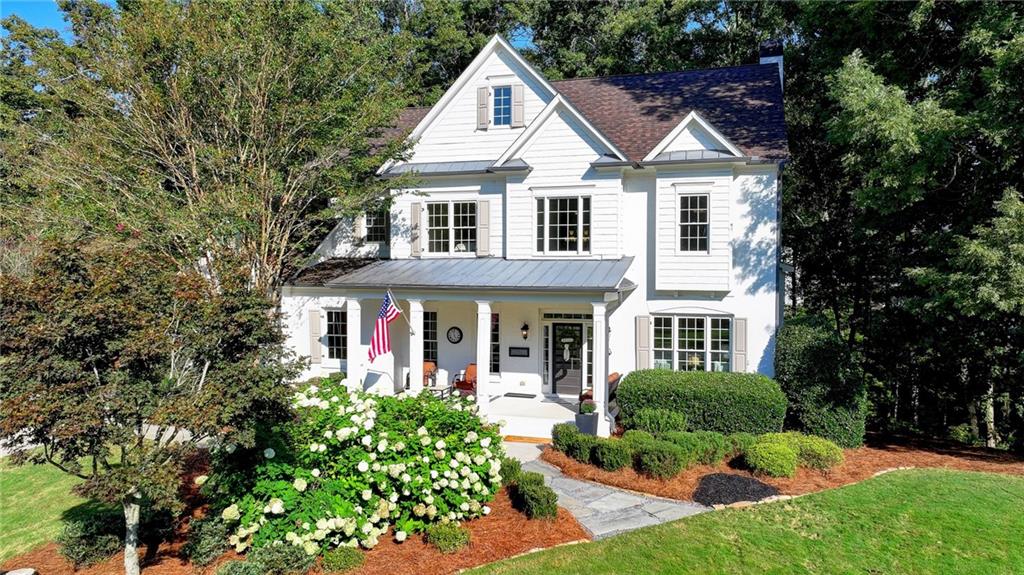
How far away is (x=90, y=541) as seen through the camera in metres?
7.93

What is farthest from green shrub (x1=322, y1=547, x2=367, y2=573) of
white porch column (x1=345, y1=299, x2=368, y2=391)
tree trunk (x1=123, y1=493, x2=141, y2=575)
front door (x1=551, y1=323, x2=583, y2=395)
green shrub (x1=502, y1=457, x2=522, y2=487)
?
front door (x1=551, y1=323, x2=583, y2=395)

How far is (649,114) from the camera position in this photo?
18422mm

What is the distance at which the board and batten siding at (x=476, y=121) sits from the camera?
17.6 meters

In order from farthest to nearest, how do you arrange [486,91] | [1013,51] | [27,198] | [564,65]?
[564,65], [486,91], [27,198], [1013,51]

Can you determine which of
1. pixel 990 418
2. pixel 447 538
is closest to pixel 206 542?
pixel 447 538

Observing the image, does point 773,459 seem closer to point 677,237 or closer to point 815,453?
point 815,453

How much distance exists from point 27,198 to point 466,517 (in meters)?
14.8

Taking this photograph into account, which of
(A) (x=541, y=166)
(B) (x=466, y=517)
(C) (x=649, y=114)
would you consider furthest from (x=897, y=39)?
(B) (x=466, y=517)

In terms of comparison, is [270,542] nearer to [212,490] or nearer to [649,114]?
[212,490]

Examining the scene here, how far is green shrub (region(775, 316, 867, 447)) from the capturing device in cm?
1330

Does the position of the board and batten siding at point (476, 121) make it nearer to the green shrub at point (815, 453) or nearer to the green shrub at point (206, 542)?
the green shrub at point (815, 453)

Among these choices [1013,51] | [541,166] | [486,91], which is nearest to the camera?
[1013,51]

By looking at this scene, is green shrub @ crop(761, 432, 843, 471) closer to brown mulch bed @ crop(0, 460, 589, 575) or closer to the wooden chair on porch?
brown mulch bed @ crop(0, 460, 589, 575)

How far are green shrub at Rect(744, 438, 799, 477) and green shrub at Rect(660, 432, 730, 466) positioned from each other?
0.54 m
